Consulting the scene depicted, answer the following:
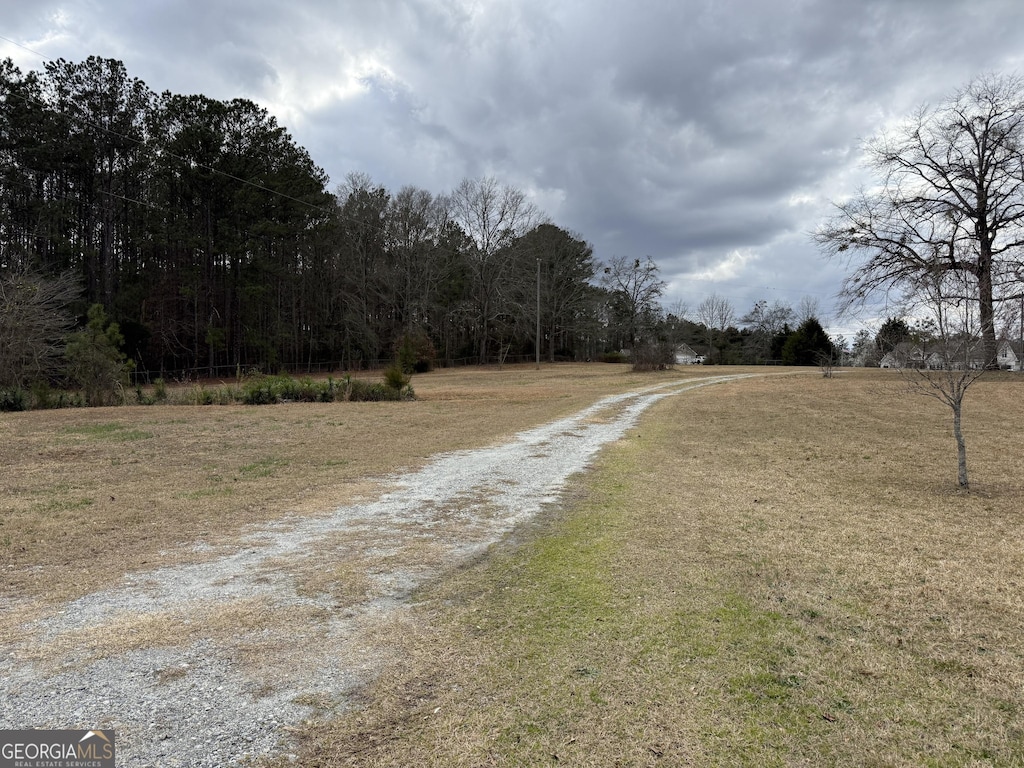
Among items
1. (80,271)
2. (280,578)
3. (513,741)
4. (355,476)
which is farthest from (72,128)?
(513,741)

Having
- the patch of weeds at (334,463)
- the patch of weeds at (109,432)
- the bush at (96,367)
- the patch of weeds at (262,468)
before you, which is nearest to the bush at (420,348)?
the bush at (96,367)

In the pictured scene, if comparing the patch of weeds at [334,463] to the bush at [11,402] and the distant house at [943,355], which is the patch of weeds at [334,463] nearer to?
the distant house at [943,355]

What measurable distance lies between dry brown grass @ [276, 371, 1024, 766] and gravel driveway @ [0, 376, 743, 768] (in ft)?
0.86

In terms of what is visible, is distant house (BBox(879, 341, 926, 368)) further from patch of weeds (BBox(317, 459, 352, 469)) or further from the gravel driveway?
patch of weeds (BBox(317, 459, 352, 469))

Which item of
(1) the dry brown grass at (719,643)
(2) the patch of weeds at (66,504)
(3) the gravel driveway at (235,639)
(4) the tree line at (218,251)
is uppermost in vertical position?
(4) the tree line at (218,251)

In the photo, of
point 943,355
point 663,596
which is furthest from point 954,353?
point 663,596

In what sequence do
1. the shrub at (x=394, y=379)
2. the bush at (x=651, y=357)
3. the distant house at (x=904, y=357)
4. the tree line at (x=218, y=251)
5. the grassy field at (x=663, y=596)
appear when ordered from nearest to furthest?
the grassy field at (x=663, y=596), the distant house at (x=904, y=357), the shrub at (x=394, y=379), the tree line at (x=218, y=251), the bush at (x=651, y=357)

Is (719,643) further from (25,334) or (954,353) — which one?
(25,334)

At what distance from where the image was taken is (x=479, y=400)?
2148 centimetres

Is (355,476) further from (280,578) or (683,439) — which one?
(683,439)
